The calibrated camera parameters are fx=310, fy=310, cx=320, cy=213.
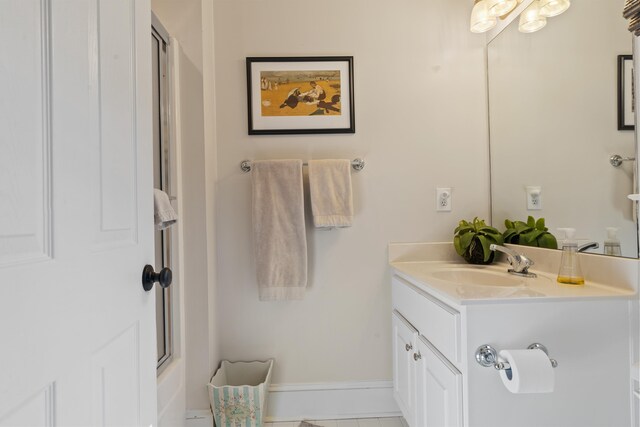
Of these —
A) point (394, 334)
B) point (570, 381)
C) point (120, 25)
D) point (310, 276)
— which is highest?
point (120, 25)

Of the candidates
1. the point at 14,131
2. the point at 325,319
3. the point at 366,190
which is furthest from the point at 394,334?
the point at 14,131

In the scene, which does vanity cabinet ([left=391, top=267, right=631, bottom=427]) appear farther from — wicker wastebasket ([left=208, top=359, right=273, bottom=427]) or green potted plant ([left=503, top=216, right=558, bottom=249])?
wicker wastebasket ([left=208, top=359, right=273, bottom=427])

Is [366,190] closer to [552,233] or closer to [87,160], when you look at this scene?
[552,233]

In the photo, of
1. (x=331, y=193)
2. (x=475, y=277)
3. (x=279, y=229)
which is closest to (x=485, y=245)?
(x=475, y=277)

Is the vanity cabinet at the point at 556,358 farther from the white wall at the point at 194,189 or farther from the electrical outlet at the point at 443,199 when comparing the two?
the white wall at the point at 194,189

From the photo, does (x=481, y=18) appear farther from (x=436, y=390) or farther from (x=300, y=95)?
(x=436, y=390)

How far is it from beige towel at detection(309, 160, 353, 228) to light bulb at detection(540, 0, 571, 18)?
101 cm

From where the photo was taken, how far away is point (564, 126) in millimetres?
1205

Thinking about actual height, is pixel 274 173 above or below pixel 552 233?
above

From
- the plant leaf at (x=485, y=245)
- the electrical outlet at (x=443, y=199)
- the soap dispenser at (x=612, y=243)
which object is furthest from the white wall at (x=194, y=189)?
the soap dispenser at (x=612, y=243)

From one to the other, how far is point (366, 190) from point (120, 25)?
1169 mm

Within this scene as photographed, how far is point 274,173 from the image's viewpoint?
1.47 metres

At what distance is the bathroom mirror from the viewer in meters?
1.01

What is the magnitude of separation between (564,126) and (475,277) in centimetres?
69
